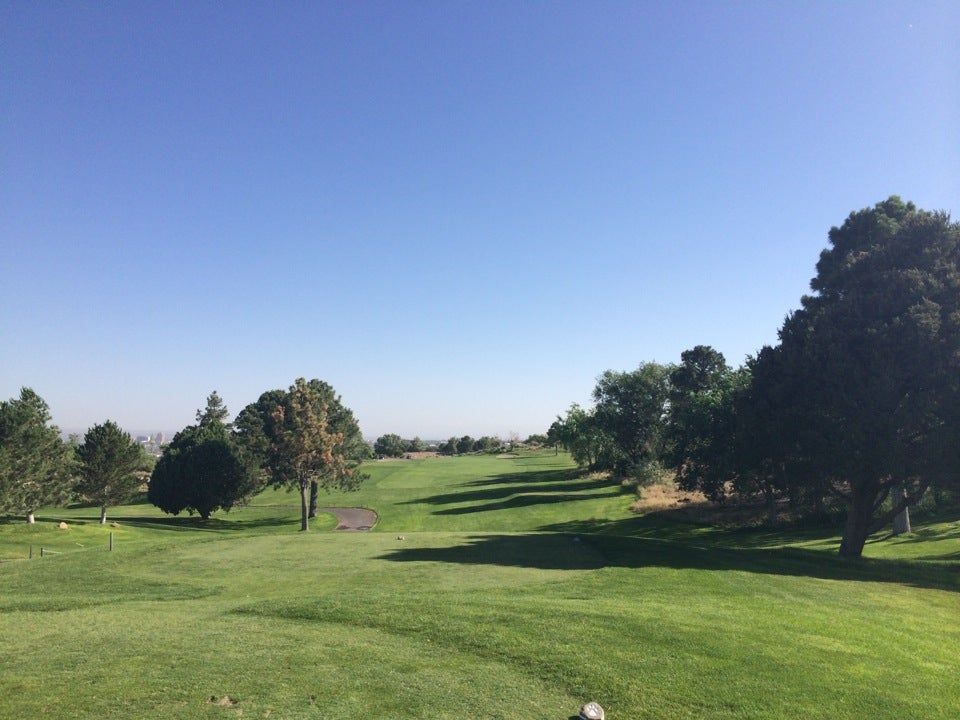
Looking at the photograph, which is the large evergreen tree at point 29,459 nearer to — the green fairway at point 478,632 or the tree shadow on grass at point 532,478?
the green fairway at point 478,632

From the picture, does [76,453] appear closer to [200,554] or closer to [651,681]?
[200,554]

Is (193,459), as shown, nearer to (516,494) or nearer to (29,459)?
(29,459)

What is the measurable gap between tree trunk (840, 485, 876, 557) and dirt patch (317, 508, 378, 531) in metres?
42.2

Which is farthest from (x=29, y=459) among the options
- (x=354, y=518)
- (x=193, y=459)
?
(x=354, y=518)

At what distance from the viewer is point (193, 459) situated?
58938 mm

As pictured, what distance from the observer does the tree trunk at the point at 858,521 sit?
26703 millimetres

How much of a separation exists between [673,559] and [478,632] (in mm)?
12673

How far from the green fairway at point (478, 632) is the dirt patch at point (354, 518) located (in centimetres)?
3279

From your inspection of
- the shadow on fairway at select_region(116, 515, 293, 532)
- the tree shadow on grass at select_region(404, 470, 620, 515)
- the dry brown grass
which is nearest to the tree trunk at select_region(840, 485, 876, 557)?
the dry brown grass

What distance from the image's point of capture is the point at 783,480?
30094 millimetres

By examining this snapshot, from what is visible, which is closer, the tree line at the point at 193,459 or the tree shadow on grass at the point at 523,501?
the tree line at the point at 193,459

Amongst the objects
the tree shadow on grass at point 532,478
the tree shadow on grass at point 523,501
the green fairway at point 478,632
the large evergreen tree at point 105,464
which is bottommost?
the tree shadow on grass at point 523,501

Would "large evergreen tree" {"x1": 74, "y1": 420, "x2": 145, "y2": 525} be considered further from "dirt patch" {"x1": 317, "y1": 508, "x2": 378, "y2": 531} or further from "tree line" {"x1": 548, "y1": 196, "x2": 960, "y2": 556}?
"tree line" {"x1": 548, "y1": 196, "x2": 960, "y2": 556}

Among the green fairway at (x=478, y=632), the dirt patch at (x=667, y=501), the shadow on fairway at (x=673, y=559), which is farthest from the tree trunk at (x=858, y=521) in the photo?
the dirt patch at (x=667, y=501)
